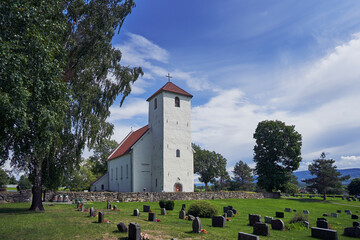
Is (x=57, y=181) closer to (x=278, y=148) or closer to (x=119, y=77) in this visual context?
(x=119, y=77)

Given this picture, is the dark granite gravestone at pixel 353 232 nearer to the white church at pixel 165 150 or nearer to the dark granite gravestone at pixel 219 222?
the dark granite gravestone at pixel 219 222

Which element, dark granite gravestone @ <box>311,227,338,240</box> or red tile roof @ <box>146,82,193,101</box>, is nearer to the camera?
dark granite gravestone @ <box>311,227,338,240</box>

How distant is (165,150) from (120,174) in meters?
11.6

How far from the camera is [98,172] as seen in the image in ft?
191

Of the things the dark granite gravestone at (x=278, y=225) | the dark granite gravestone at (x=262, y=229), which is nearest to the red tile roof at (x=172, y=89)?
the dark granite gravestone at (x=278, y=225)

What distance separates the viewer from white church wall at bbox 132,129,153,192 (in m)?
36.3

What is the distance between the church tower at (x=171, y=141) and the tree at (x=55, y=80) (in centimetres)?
1459

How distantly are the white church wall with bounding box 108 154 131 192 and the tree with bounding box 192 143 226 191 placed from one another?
2439 cm

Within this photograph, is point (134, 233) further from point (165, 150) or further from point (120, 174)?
point (120, 174)

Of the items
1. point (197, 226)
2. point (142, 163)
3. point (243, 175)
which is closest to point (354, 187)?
point (243, 175)

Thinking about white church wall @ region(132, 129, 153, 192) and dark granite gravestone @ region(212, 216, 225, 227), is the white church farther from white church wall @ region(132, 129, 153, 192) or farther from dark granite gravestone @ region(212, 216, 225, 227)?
dark granite gravestone @ region(212, 216, 225, 227)

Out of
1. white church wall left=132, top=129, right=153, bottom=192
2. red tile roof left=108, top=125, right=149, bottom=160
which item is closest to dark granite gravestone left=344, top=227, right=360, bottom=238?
white church wall left=132, top=129, right=153, bottom=192

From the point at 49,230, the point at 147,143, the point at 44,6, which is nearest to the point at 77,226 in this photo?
the point at 49,230

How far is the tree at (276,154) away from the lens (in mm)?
44059
